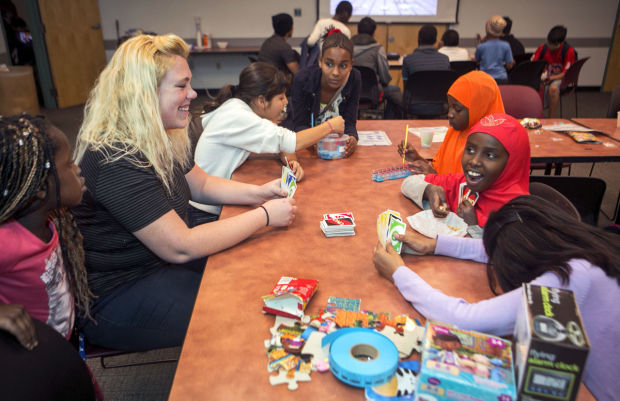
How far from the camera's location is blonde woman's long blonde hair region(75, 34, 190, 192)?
1400 mm

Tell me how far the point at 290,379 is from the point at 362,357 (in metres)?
0.16

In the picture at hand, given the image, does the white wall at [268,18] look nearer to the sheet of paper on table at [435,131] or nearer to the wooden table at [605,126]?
the wooden table at [605,126]

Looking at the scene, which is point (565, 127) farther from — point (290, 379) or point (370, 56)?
point (290, 379)

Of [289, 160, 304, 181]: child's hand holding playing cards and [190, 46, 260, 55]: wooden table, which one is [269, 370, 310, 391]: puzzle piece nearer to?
[289, 160, 304, 181]: child's hand holding playing cards

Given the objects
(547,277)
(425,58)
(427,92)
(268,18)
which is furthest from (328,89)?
(268,18)

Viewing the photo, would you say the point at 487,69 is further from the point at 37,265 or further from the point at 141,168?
the point at 37,265

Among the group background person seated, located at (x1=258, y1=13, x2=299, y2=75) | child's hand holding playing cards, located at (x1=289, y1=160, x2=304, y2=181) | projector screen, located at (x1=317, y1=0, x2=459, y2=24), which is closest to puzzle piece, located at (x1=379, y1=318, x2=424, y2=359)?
child's hand holding playing cards, located at (x1=289, y1=160, x2=304, y2=181)

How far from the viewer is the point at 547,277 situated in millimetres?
930

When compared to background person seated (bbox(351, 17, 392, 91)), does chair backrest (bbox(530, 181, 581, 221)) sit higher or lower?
lower

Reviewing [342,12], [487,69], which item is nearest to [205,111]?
[342,12]

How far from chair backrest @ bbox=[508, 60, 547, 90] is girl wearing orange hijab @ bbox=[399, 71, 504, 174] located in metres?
3.70

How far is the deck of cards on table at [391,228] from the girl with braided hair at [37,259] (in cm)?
87

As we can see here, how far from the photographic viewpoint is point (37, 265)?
1.13 meters

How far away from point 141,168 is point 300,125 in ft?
5.00
